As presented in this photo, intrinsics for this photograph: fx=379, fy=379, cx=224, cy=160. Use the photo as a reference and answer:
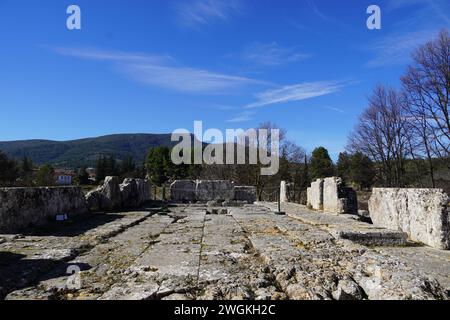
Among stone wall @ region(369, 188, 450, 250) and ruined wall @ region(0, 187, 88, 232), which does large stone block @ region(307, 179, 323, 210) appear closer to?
stone wall @ region(369, 188, 450, 250)

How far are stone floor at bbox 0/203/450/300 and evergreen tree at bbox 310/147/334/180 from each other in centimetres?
4359

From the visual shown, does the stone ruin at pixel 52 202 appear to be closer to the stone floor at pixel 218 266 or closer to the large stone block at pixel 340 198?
the stone floor at pixel 218 266

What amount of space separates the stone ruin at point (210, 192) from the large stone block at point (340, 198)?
613cm

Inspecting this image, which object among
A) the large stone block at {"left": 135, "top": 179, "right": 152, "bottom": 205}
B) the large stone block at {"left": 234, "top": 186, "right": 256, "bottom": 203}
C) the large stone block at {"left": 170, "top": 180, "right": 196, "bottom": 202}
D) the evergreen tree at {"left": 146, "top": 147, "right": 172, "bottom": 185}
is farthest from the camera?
the evergreen tree at {"left": 146, "top": 147, "right": 172, "bottom": 185}

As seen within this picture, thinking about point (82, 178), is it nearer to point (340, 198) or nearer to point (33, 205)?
point (340, 198)

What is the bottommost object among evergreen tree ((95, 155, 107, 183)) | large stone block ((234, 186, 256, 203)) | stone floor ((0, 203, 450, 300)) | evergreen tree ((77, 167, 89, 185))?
stone floor ((0, 203, 450, 300))

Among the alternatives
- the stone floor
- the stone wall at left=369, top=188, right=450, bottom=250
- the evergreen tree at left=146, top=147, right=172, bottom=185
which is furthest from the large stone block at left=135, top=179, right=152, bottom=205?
the evergreen tree at left=146, top=147, right=172, bottom=185

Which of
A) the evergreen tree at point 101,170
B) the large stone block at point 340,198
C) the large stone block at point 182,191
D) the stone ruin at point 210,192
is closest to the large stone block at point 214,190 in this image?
the stone ruin at point 210,192

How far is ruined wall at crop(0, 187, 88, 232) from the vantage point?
7.15m

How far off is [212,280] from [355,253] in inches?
95.7

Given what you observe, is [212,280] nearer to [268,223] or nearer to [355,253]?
[355,253]

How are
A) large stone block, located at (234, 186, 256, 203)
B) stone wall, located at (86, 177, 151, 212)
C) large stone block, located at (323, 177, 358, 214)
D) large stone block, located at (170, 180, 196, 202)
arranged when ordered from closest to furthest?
large stone block, located at (323, 177, 358, 214) → stone wall, located at (86, 177, 151, 212) → large stone block, located at (234, 186, 256, 203) → large stone block, located at (170, 180, 196, 202)

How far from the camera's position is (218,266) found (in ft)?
14.7

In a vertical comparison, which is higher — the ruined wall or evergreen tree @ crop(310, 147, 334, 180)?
evergreen tree @ crop(310, 147, 334, 180)
